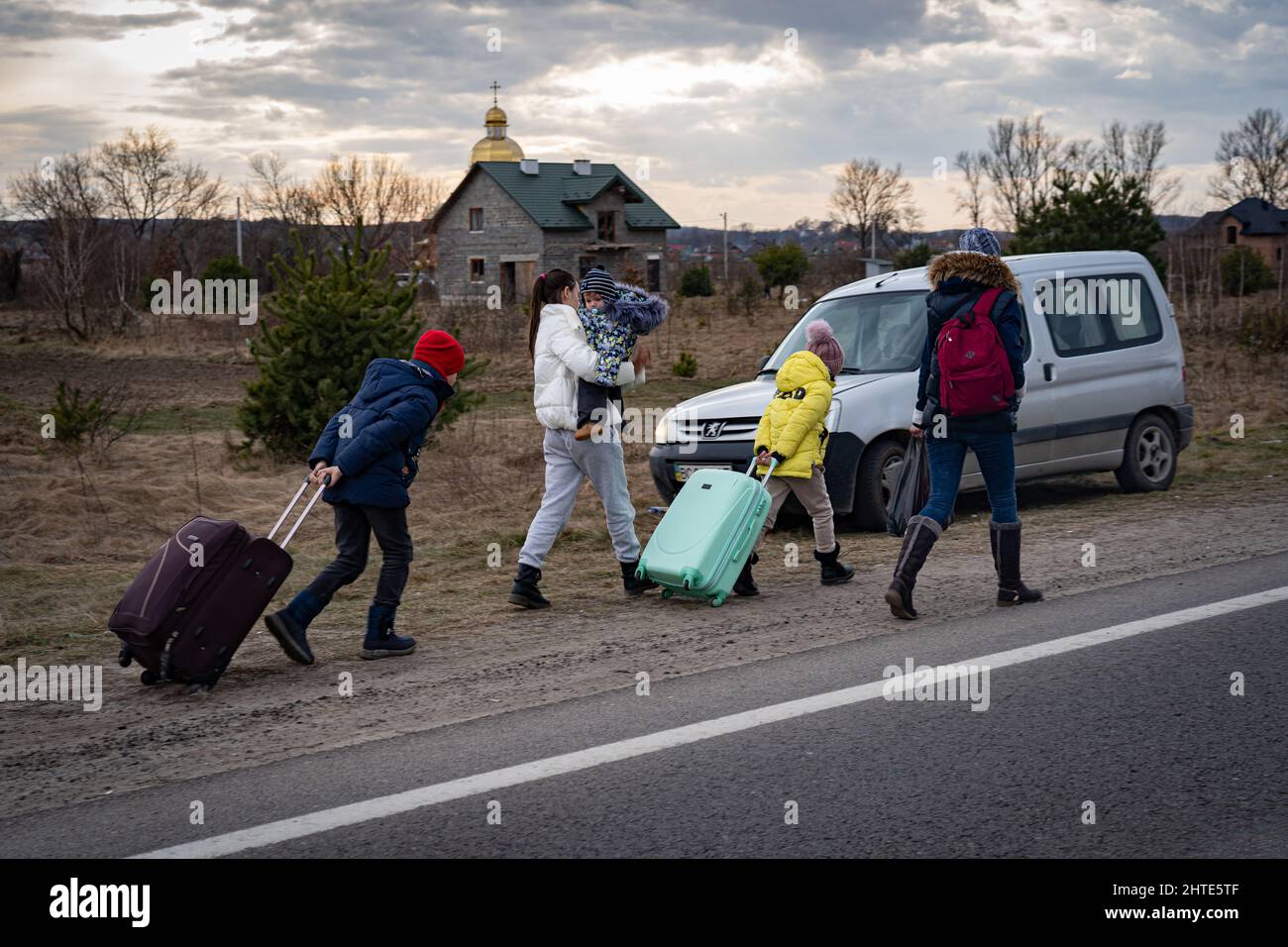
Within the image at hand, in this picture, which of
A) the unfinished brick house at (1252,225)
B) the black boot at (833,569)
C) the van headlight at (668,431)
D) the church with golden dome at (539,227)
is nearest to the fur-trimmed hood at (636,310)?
the black boot at (833,569)

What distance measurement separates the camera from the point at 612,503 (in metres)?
7.77

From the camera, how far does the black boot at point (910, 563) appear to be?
7.00 meters

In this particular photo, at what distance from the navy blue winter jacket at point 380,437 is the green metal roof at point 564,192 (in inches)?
2228

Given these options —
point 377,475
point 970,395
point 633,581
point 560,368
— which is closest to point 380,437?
point 377,475

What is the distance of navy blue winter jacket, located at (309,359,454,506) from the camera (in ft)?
20.9

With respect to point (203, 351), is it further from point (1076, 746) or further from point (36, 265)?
point (1076, 746)

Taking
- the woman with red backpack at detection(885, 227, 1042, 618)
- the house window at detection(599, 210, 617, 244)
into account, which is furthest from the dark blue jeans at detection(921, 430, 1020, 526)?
the house window at detection(599, 210, 617, 244)

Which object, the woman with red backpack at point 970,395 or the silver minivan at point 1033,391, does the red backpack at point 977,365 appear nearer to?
the woman with red backpack at point 970,395

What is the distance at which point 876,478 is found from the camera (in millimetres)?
9992

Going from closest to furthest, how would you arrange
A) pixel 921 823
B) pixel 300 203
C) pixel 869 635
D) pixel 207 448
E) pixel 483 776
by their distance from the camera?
1. pixel 921 823
2. pixel 483 776
3. pixel 869 635
4. pixel 207 448
5. pixel 300 203
